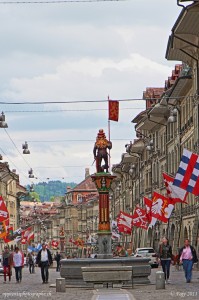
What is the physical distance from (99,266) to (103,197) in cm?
582

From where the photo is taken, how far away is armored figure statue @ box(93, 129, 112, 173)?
4181cm

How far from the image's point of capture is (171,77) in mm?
81938

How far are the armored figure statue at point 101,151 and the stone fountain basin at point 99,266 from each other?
247 inches

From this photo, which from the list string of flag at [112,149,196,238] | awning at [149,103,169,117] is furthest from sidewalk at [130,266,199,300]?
awning at [149,103,169,117]

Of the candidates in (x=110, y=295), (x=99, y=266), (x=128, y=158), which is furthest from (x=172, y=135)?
(x=110, y=295)

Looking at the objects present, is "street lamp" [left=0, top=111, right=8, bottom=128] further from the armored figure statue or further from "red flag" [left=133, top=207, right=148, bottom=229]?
"red flag" [left=133, top=207, right=148, bottom=229]

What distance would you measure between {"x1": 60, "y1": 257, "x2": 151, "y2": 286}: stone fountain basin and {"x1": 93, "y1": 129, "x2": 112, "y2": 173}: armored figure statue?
247 inches

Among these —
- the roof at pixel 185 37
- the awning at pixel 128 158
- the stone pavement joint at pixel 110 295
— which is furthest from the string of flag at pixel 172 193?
the awning at pixel 128 158

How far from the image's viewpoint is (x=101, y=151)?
4197 cm

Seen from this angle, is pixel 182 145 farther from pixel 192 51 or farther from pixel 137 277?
pixel 137 277

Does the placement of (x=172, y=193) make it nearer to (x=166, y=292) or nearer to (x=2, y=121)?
(x=2, y=121)

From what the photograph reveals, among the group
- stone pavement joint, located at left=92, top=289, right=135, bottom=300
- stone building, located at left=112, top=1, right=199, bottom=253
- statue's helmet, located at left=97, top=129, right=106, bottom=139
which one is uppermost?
stone building, located at left=112, top=1, right=199, bottom=253

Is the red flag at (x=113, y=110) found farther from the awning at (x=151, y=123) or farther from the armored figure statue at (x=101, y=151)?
the awning at (x=151, y=123)

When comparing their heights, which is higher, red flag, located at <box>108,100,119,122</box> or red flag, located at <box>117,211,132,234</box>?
red flag, located at <box>108,100,119,122</box>
